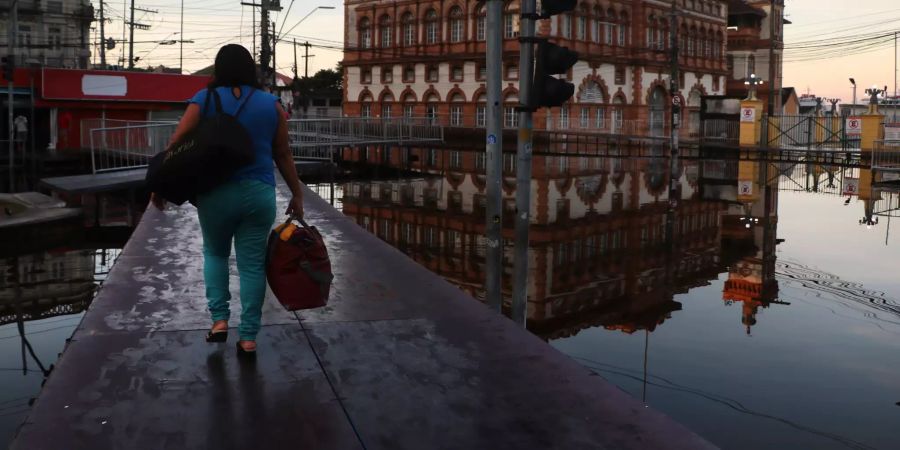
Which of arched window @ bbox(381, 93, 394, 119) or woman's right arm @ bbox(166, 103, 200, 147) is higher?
arched window @ bbox(381, 93, 394, 119)

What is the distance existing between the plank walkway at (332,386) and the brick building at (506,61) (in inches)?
1631

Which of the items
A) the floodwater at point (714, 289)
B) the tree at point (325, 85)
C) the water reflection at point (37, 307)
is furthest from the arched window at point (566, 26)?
the tree at point (325, 85)

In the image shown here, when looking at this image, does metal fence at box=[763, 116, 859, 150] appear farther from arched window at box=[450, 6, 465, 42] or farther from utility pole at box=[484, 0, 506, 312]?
utility pole at box=[484, 0, 506, 312]

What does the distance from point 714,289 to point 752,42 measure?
2528 inches

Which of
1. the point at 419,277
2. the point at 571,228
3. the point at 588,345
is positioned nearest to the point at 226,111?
the point at 419,277

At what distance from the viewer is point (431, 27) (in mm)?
54062

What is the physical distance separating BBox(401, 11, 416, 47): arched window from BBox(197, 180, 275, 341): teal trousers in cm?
5082

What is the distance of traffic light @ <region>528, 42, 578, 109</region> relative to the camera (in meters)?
7.02

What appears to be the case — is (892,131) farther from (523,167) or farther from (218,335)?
(218,335)

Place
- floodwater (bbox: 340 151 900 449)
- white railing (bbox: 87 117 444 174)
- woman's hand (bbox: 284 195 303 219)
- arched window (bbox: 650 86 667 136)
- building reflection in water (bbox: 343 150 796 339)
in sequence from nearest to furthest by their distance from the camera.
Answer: woman's hand (bbox: 284 195 303 219) < floodwater (bbox: 340 151 900 449) < building reflection in water (bbox: 343 150 796 339) < white railing (bbox: 87 117 444 174) < arched window (bbox: 650 86 667 136)

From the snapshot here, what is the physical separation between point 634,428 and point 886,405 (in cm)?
329

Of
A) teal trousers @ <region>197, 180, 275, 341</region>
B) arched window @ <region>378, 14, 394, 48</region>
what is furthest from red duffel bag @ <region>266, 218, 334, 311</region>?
arched window @ <region>378, 14, 394, 48</region>

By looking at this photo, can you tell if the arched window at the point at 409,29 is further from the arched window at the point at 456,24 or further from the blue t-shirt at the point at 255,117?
the blue t-shirt at the point at 255,117

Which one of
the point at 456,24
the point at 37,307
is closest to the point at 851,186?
the point at 37,307
